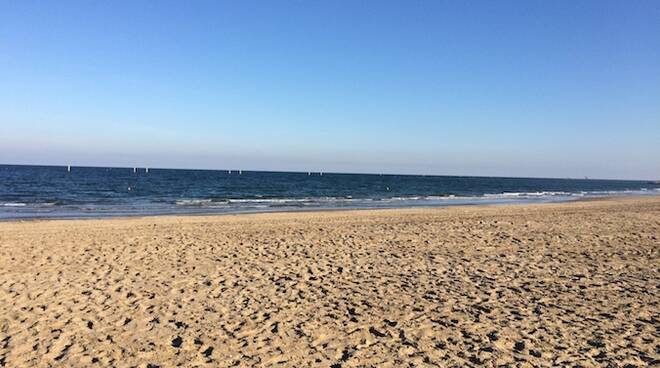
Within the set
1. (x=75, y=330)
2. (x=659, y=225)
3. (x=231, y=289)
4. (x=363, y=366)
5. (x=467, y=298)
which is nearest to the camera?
(x=363, y=366)

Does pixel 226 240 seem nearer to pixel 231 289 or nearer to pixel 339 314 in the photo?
pixel 231 289

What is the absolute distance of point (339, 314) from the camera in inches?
251

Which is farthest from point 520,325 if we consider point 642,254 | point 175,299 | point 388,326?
point 642,254

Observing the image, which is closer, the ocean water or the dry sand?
the dry sand

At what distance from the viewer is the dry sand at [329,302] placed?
5.09 meters

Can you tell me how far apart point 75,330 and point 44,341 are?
1.27 feet

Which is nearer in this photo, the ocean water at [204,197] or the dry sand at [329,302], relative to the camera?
the dry sand at [329,302]

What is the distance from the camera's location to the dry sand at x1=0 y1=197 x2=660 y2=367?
16.7 feet

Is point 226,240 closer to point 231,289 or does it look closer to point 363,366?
point 231,289

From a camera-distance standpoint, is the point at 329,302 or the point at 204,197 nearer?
the point at 329,302

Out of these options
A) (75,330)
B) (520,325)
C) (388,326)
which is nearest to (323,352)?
(388,326)

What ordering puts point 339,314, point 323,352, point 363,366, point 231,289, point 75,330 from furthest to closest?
point 231,289
point 339,314
point 75,330
point 323,352
point 363,366

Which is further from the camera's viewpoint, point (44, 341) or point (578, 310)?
point (578, 310)

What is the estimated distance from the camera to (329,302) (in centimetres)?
689
